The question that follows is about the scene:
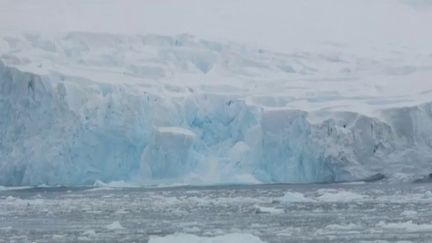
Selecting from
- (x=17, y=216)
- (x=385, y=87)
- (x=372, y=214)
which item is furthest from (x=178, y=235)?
(x=385, y=87)

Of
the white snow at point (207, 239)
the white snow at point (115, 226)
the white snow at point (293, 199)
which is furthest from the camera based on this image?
the white snow at point (293, 199)

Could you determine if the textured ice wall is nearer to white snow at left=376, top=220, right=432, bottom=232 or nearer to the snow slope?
the snow slope

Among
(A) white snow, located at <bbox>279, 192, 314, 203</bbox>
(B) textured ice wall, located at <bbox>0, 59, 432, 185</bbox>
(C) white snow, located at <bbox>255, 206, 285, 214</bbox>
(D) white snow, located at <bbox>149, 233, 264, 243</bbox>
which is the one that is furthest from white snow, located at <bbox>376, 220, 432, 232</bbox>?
(B) textured ice wall, located at <bbox>0, 59, 432, 185</bbox>

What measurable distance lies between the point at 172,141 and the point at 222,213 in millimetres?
11121

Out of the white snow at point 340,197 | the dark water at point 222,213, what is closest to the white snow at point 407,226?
the dark water at point 222,213

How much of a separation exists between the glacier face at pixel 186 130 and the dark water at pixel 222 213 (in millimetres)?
811

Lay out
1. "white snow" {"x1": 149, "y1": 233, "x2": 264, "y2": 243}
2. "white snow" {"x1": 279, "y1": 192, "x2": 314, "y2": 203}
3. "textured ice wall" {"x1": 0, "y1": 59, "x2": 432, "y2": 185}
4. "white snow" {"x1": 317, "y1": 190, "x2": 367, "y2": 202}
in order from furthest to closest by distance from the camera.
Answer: "textured ice wall" {"x1": 0, "y1": 59, "x2": 432, "y2": 185}, "white snow" {"x1": 279, "y1": 192, "x2": 314, "y2": 203}, "white snow" {"x1": 317, "y1": 190, "x2": 367, "y2": 202}, "white snow" {"x1": 149, "y1": 233, "x2": 264, "y2": 243}

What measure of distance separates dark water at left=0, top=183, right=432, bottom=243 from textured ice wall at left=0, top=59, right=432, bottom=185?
765mm

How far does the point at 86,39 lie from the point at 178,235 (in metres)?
27.5

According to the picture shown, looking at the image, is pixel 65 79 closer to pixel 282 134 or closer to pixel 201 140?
pixel 201 140

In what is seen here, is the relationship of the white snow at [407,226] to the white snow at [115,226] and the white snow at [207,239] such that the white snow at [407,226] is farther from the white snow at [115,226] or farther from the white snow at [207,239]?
the white snow at [115,226]

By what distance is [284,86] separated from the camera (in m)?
43.8

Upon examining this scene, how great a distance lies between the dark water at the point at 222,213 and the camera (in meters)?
19.7

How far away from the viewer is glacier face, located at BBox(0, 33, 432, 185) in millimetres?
35844
